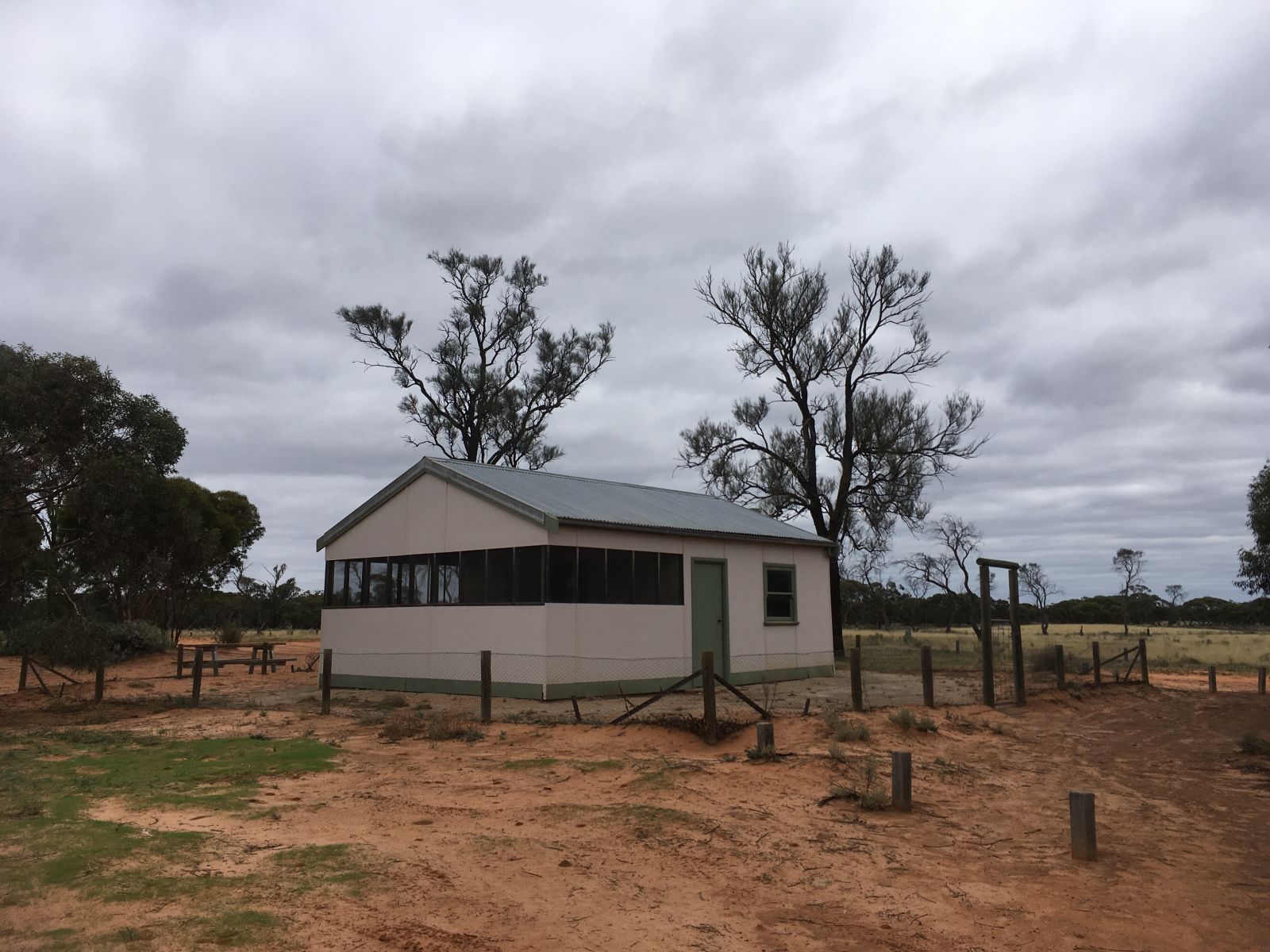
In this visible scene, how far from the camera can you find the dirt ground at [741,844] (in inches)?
231

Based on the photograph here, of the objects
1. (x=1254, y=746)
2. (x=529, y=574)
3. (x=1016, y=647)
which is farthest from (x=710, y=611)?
(x=1254, y=746)

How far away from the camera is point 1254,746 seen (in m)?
13.2

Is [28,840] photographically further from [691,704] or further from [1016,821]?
[691,704]

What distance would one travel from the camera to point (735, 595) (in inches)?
808

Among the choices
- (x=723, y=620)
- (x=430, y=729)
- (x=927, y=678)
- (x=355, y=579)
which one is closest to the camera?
(x=430, y=729)

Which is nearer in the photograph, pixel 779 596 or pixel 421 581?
pixel 421 581

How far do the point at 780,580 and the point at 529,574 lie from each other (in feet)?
24.0

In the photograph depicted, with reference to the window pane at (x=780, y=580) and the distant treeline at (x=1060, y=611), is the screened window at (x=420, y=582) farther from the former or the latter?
the distant treeline at (x=1060, y=611)

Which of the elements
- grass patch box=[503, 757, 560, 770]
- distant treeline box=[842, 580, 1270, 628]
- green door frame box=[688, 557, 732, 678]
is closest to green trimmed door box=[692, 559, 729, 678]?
green door frame box=[688, 557, 732, 678]

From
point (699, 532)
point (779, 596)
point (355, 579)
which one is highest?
point (699, 532)

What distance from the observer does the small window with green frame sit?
21453 mm

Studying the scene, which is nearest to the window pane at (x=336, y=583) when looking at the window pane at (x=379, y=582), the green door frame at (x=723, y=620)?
the window pane at (x=379, y=582)

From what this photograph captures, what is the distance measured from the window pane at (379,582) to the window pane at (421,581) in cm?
93

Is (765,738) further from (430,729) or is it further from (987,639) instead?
(987,639)
